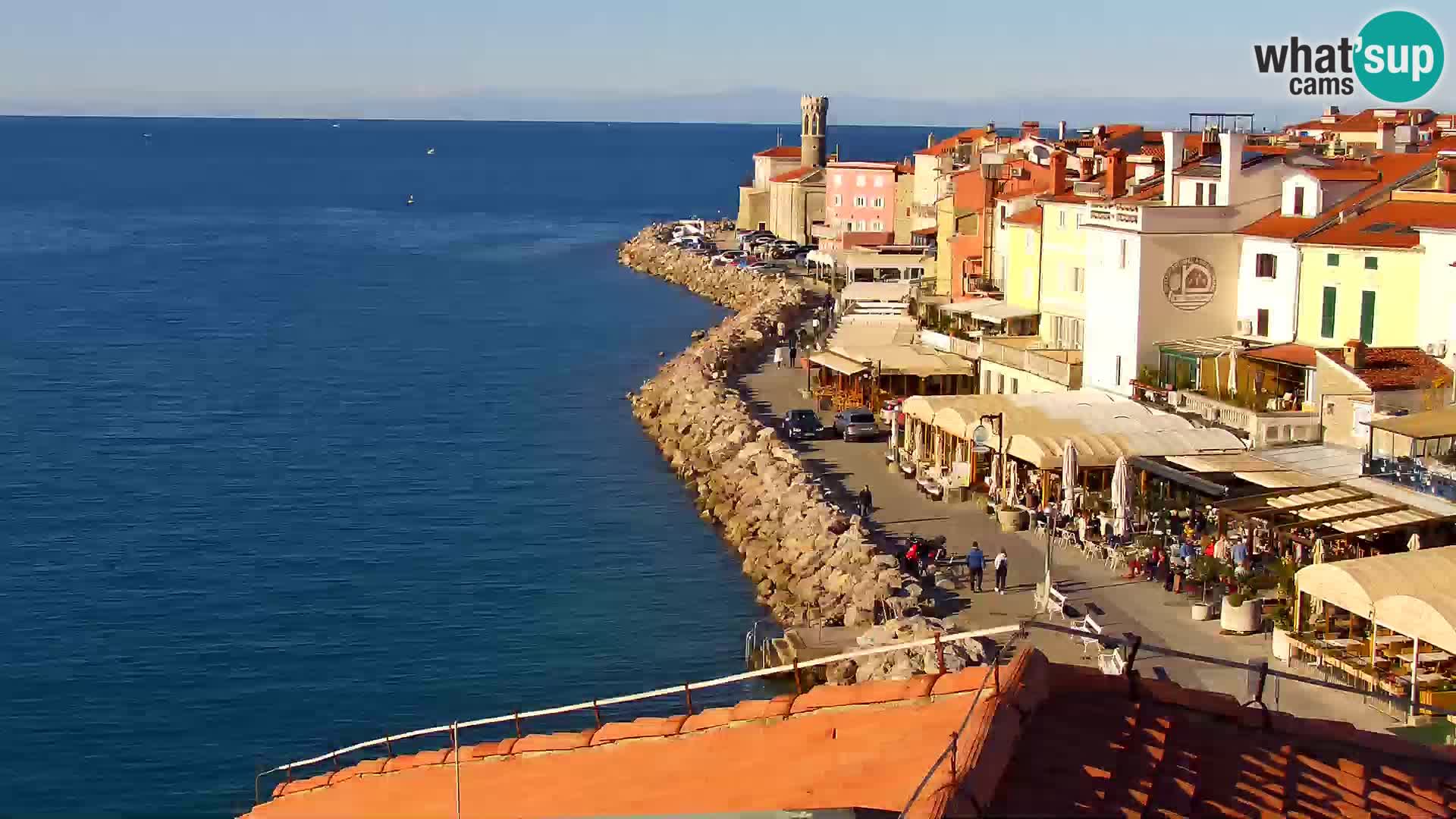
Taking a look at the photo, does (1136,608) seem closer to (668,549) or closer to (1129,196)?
(668,549)

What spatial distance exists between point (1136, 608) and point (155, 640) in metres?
15.2

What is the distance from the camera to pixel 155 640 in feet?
87.4

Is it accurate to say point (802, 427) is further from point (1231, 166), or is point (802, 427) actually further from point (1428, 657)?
point (1428, 657)

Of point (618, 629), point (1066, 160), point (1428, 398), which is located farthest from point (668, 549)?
point (1066, 160)

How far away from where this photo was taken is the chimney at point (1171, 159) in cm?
3300

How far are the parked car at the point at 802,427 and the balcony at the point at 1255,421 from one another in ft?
32.6

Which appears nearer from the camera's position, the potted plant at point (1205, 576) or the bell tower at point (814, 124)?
the potted plant at point (1205, 576)

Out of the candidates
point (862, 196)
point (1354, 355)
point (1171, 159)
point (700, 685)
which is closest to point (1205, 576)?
point (1354, 355)

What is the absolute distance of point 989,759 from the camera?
6133 mm

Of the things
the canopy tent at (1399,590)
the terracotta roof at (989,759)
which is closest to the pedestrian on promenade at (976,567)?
the canopy tent at (1399,590)

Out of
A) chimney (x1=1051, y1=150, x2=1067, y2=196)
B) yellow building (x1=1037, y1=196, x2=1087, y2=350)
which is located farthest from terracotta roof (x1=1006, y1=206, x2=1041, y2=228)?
yellow building (x1=1037, y1=196, x2=1087, y2=350)

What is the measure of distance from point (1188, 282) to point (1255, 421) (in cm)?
542

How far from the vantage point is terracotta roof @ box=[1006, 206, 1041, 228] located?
3825 cm

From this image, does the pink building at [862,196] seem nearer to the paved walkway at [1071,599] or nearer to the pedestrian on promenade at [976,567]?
the paved walkway at [1071,599]
